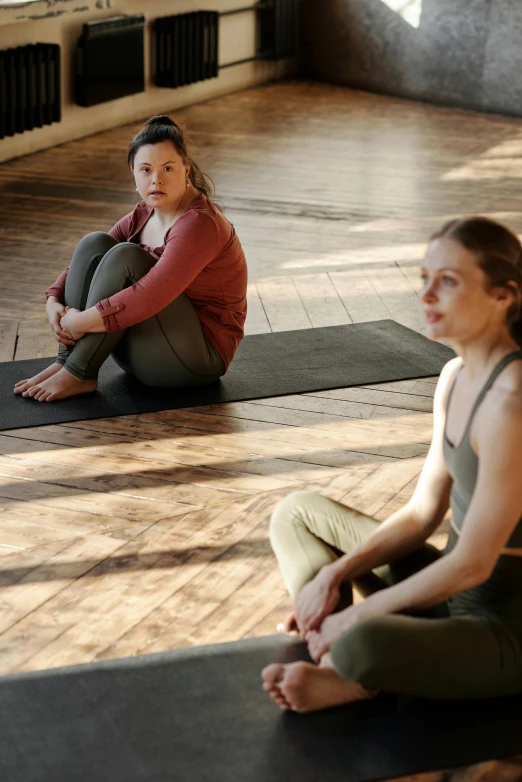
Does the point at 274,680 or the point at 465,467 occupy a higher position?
the point at 465,467

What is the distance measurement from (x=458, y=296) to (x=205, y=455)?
1.37 meters

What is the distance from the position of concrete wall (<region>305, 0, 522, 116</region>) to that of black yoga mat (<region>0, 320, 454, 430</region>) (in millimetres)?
5814

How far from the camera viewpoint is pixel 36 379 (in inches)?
129

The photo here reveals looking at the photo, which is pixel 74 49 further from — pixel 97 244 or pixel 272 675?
pixel 272 675

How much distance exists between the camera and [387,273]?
4660 mm

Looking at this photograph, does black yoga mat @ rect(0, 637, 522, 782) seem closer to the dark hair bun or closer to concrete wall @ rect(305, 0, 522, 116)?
the dark hair bun

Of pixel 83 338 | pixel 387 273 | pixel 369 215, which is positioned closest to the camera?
pixel 83 338

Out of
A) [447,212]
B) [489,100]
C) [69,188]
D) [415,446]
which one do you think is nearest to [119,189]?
[69,188]

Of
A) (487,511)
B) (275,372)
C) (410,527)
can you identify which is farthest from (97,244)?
(487,511)

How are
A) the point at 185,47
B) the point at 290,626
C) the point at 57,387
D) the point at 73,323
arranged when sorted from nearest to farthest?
the point at 290,626
the point at 73,323
the point at 57,387
the point at 185,47

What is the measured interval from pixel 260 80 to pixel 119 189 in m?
4.16

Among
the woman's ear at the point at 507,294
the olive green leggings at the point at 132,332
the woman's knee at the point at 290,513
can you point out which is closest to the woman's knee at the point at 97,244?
the olive green leggings at the point at 132,332

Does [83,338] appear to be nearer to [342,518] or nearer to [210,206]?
[210,206]

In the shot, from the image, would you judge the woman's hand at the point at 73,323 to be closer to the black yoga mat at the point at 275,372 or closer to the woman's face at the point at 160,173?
the black yoga mat at the point at 275,372
